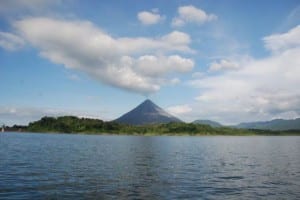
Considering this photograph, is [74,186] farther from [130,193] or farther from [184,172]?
[184,172]

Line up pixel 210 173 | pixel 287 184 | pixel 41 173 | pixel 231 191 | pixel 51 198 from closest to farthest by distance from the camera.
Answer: pixel 51 198
pixel 231 191
pixel 287 184
pixel 41 173
pixel 210 173

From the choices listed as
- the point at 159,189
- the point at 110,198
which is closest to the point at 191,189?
the point at 159,189

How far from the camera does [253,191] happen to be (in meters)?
43.4

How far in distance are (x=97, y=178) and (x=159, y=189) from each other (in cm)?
1205

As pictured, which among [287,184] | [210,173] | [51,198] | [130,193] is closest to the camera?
[51,198]

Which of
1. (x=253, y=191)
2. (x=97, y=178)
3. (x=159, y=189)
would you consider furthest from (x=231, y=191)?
(x=97, y=178)

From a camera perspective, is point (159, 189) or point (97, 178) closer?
point (159, 189)

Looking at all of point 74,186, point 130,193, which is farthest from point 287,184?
point 74,186

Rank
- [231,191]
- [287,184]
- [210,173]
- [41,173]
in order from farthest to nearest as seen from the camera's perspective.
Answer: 1. [210,173]
2. [41,173]
3. [287,184]
4. [231,191]

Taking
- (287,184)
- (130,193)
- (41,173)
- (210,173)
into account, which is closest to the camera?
(130,193)

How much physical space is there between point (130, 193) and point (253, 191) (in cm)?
1609

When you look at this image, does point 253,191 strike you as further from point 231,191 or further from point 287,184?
point 287,184

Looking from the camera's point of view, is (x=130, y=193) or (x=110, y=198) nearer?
(x=110, y=198)

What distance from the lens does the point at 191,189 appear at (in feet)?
143
